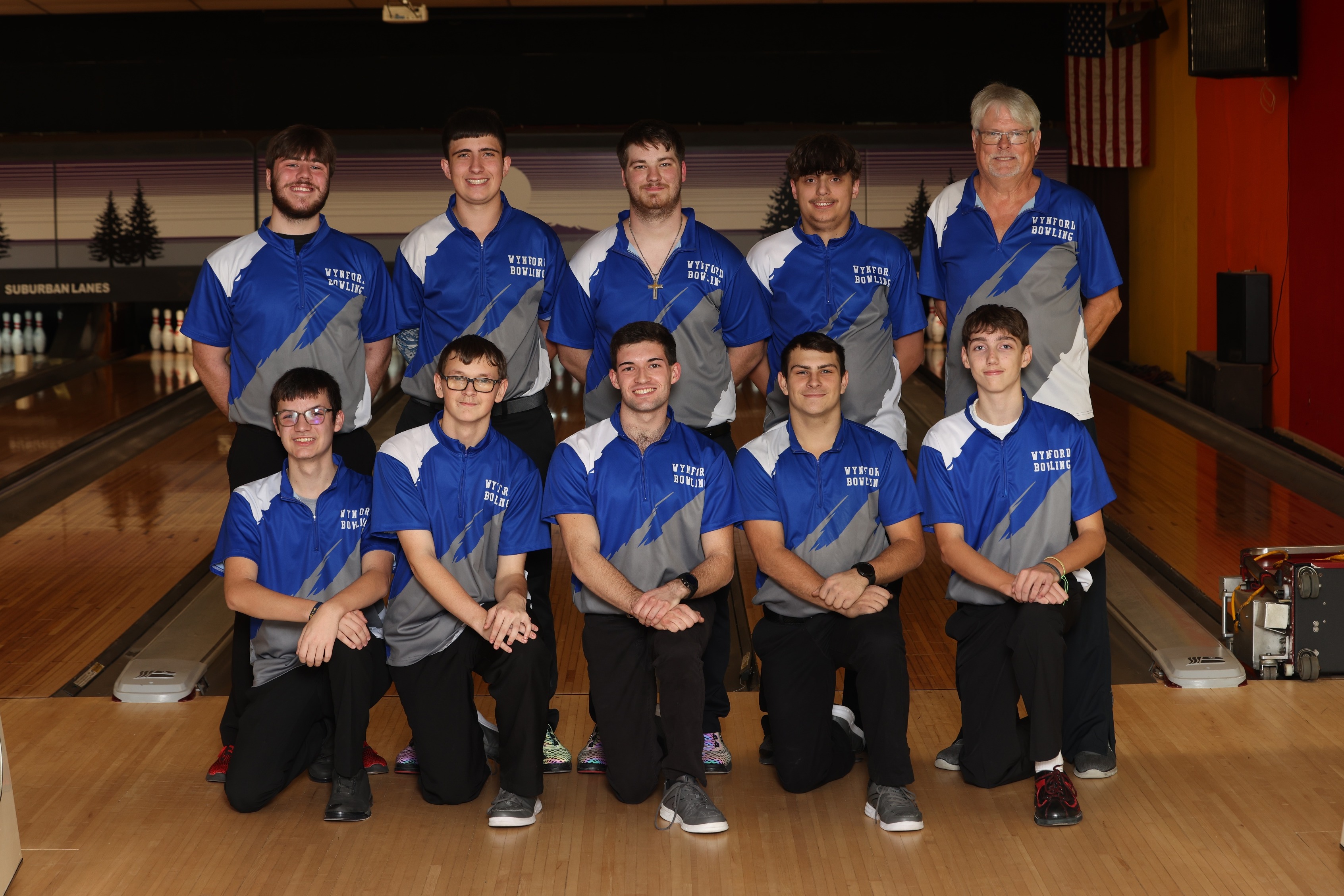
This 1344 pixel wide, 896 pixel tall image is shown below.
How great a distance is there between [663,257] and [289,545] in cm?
98

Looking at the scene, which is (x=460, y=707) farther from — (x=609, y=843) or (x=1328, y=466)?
(x=1328, y=466)

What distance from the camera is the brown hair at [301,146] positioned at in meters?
2.52

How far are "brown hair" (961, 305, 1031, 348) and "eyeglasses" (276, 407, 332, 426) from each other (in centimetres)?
128

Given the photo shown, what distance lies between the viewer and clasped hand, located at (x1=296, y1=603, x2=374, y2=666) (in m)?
2.23

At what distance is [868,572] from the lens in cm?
229

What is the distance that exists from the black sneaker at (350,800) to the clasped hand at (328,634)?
0.23 m

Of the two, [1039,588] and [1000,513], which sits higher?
[1000,513]

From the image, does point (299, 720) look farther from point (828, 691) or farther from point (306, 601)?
point (828, 691)

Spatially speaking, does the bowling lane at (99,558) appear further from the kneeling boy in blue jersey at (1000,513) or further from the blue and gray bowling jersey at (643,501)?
the kneeling boy in blue jersey at (1000,513)

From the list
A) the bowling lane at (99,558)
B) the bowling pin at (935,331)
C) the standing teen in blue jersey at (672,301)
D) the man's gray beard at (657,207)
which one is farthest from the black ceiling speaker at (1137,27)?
the bowling lane at (99,558)

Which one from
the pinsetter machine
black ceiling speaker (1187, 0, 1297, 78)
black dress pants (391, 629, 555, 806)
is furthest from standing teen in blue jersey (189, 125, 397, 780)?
black ceiling speaker (1187, 0, 1297, 78)

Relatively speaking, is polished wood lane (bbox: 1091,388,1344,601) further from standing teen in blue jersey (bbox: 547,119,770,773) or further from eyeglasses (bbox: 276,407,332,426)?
eyeglasses (bbox: 276,407,332,426)

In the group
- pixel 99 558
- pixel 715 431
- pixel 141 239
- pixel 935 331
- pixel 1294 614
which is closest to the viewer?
pixel 715 431

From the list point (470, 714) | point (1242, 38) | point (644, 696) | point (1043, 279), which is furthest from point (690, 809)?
point (1242, 38)
